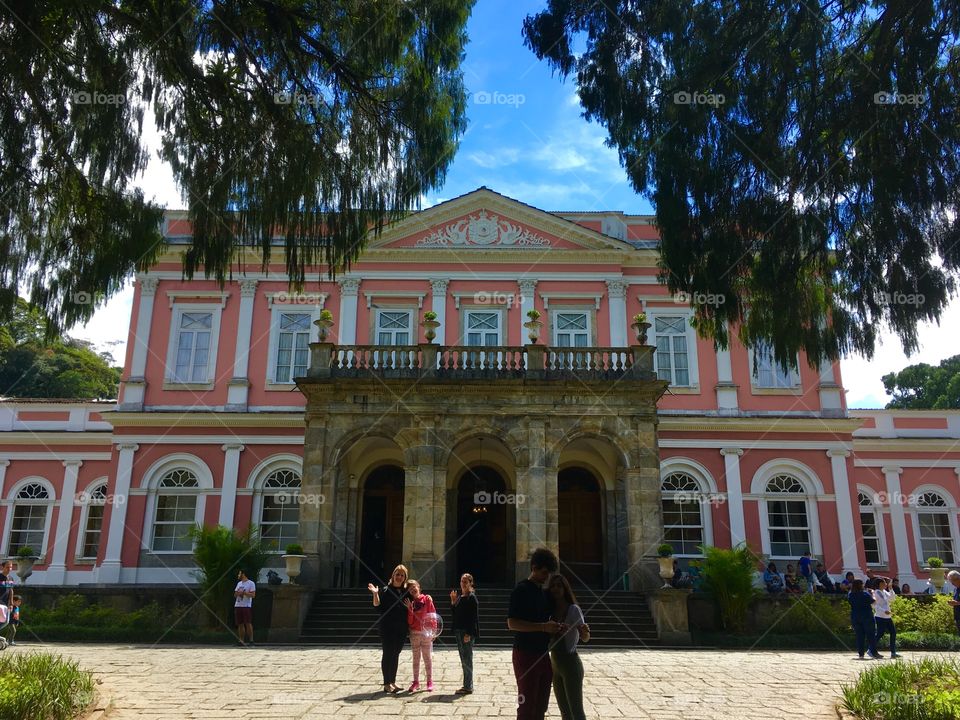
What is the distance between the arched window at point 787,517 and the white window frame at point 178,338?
16.8 m

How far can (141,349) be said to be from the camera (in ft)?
78.3

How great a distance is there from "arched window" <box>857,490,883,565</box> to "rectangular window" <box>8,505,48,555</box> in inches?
1007

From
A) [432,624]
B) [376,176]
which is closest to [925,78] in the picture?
[376,176]

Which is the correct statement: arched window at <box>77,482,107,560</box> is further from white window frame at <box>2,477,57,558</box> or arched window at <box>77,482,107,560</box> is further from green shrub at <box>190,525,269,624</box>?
green shrub at <box>190,525,269,624</box>

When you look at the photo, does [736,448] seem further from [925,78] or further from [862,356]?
[925,78]

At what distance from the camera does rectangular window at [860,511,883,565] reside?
80.7 ft

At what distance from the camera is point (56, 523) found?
24422mm

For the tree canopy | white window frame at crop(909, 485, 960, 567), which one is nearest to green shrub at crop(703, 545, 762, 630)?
white window frame at crop(909, 485, 960, 567)

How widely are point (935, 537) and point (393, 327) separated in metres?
18.2

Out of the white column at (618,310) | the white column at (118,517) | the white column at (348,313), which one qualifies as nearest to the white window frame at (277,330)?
the white column at (348,313)

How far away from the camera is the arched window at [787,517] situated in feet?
72.9

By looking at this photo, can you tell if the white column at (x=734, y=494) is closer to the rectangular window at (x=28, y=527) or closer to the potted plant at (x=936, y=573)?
the potted plant at (x=936, y=573)

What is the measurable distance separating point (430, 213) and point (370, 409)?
8.84 m

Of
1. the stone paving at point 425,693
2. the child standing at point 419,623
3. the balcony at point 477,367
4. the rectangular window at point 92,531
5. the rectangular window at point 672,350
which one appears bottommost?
the stone paving at point 425,693
